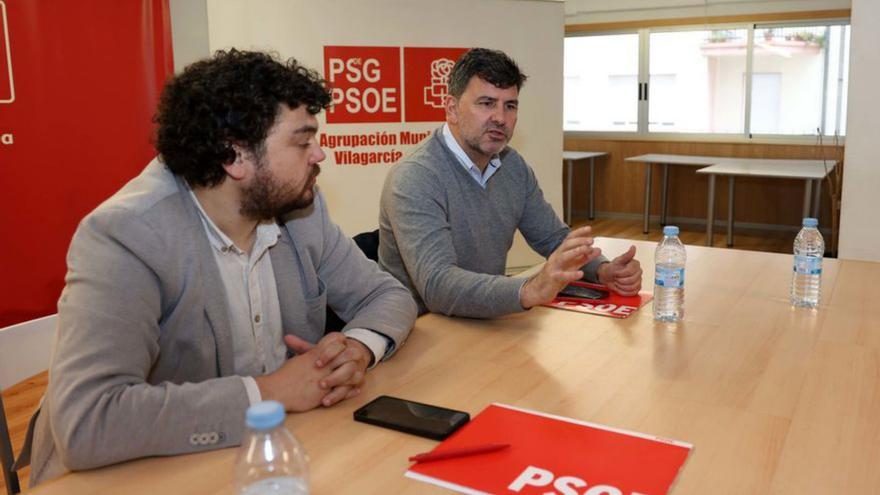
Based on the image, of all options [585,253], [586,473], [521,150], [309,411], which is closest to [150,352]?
[309,411]

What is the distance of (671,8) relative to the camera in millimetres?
7402

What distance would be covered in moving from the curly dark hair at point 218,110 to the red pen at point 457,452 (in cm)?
69

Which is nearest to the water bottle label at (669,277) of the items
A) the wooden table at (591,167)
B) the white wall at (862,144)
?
the white wall at (862,144)

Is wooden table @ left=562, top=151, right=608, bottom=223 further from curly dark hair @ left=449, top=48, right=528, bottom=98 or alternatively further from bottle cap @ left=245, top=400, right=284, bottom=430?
bottle cap @ left=245, top=400, right=284, bottom=430

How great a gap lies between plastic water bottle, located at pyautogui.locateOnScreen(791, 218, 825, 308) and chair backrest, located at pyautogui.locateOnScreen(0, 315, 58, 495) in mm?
1828

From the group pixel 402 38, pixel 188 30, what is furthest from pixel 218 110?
pixel 402 38

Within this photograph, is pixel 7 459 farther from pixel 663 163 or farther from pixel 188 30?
pixel 663 163

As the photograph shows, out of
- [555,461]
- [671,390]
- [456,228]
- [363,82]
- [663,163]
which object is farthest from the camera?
[663,163]

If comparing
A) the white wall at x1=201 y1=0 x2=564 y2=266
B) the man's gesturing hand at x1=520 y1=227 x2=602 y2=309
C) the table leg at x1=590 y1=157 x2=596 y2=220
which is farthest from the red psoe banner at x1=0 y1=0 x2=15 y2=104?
the table leg at x1=590 y1=157 x2=596 y2=220

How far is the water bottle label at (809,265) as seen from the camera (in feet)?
6.50

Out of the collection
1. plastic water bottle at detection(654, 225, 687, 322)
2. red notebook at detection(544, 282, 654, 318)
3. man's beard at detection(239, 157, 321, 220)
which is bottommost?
red notebook at detection(544, 282, 654, 318)

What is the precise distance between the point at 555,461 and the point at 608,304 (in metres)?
0.96

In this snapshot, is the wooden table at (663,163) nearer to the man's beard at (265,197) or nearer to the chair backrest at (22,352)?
the man's beard at (265,197)

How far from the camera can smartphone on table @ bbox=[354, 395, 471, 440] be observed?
1213 millimetres
